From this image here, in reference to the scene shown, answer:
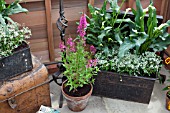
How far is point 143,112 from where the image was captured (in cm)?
210

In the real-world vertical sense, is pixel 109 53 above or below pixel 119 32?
below

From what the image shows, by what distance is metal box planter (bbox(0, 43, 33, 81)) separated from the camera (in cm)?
171

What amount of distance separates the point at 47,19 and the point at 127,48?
77cm

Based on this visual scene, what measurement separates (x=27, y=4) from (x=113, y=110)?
3.84 feet

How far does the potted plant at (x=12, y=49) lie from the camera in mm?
1682

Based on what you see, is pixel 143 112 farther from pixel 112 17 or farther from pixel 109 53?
pixel 112 17

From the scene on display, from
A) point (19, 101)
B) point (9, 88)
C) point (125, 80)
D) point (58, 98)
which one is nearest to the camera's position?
point (9, 88)

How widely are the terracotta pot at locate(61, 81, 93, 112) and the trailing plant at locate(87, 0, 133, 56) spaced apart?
0.41 metres

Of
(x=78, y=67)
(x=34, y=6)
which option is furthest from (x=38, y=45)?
(x=78, y=67)

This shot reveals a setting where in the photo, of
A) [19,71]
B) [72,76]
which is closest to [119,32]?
[72,76]

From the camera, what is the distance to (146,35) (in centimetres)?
194

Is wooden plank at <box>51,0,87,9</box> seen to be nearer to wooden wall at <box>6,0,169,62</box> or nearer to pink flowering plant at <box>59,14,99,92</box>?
wooden wall at <box>6,0,169,62</box>

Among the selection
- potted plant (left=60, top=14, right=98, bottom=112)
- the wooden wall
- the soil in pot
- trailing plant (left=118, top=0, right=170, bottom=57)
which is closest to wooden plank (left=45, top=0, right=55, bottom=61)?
the wooden wall

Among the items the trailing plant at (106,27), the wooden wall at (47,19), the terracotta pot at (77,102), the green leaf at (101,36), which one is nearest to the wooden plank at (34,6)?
the wooden wall at (47,19)
